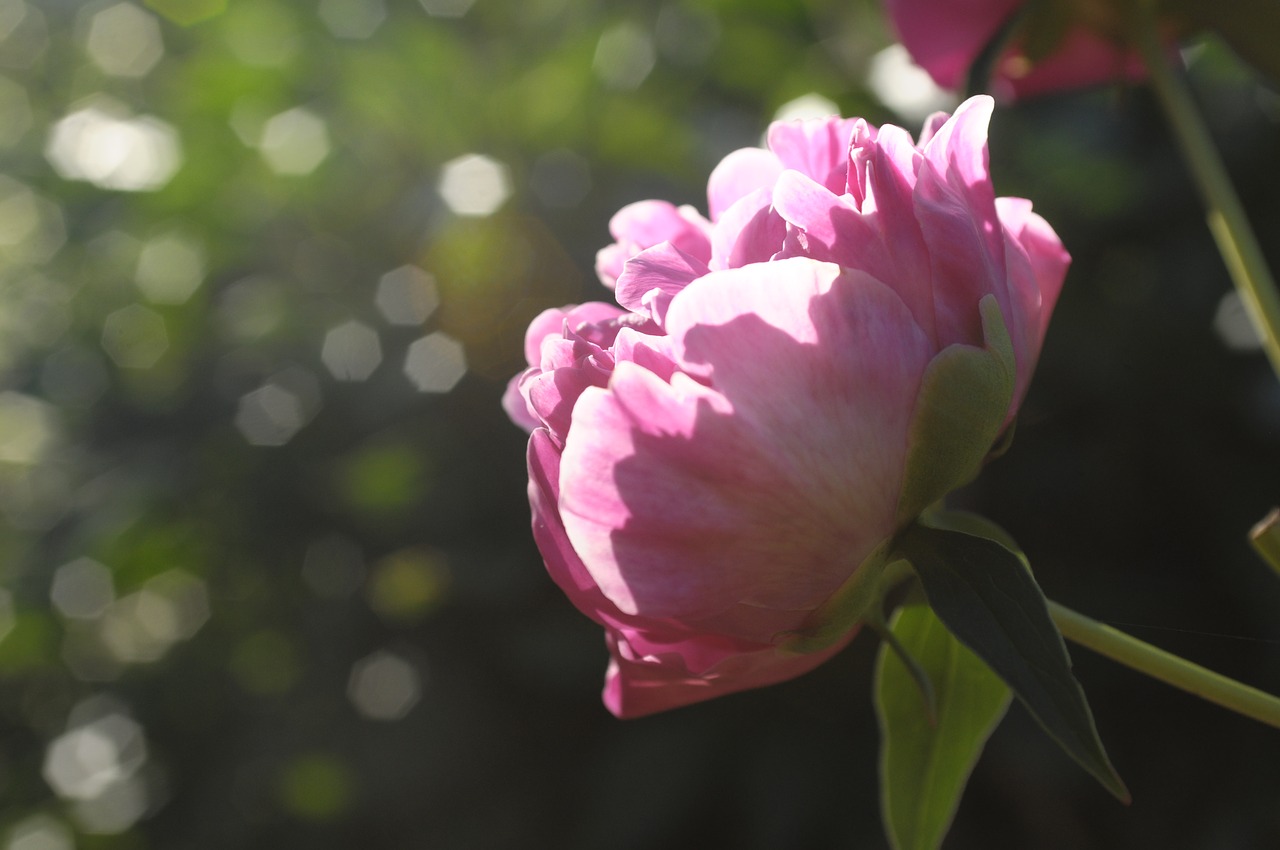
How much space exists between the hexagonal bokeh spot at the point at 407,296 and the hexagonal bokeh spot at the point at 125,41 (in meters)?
0.65

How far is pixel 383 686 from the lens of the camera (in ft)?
3.82

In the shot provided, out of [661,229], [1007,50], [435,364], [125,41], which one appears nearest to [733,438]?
[661,229]

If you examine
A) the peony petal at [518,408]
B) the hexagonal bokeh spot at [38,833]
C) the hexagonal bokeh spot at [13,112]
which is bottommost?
the hexagonal bokeh spot at [38,833]

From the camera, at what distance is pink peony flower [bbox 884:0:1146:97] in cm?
49

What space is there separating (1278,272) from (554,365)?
0.96 metres

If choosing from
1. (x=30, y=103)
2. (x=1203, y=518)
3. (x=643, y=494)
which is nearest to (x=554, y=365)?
(x=643, y=494)

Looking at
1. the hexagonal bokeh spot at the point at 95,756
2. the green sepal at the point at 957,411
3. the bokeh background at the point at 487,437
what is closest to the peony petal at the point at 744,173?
the green sepal at the point at 957,411

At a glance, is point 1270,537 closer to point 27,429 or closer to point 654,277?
point 654,277

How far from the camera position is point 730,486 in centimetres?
27

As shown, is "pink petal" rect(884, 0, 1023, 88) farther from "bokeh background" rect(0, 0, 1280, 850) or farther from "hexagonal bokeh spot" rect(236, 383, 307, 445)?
"hexagonal bokeh spot" rect(236, 383, 307, 445)

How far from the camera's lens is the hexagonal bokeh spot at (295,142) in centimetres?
113

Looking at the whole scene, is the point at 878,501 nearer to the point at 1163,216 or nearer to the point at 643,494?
the point at 643,494

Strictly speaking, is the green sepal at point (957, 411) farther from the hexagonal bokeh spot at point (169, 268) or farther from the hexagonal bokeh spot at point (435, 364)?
the hexagonal bokeh spot at point (169, 268)

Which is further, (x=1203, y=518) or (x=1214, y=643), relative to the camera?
(x=1203, y=518)
